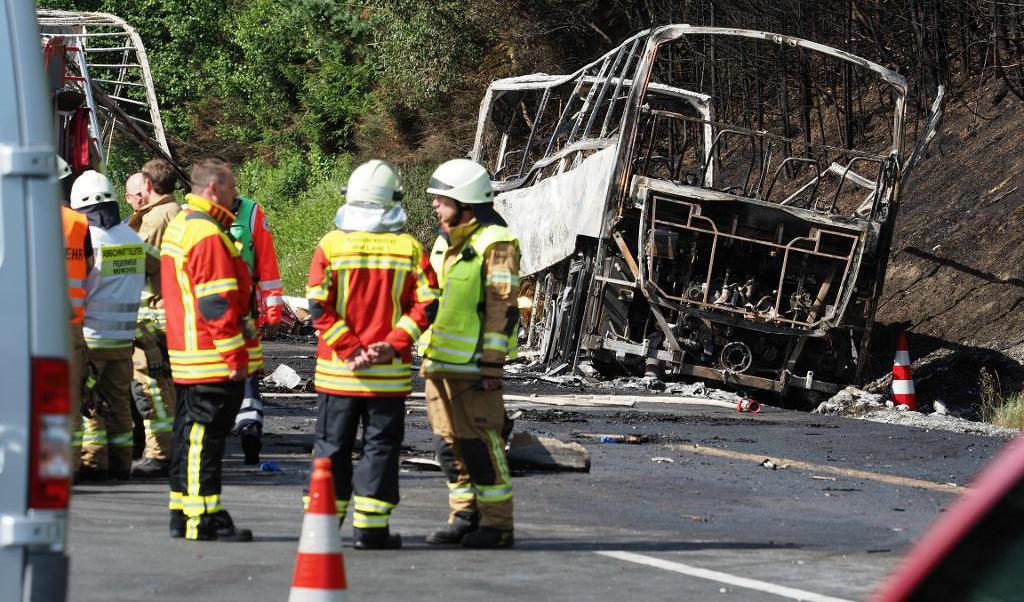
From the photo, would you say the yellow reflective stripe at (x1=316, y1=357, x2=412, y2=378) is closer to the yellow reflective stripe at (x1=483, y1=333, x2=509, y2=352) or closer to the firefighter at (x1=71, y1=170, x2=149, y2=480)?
the yellow reflective stripe at (x1=483, y1=333, x2=509, y2=352)

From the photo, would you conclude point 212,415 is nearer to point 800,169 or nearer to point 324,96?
point 800,169

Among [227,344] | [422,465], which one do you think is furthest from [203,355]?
[422,465]

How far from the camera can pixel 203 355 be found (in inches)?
270

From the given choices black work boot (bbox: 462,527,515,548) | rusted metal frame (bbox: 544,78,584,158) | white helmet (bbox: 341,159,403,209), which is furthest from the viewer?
rusted metal frame (bbox: 544,78,584,158)

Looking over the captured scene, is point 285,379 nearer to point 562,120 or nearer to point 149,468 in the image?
point 149,468

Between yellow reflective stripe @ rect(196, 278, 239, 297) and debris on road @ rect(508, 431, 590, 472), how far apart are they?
10.5 feet

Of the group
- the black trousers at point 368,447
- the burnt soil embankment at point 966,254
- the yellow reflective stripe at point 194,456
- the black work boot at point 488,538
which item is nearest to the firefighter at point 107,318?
the yellow reflective stripe at point 194,456

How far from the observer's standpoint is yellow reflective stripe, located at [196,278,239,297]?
6.82 m

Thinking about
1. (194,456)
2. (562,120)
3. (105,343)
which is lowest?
(194,456)

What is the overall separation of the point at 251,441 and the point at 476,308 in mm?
2647

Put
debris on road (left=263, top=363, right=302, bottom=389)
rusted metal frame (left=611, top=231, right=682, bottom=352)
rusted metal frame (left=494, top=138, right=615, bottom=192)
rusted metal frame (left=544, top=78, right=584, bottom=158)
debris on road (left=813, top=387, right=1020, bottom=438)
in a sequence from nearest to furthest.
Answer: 1. debris on road (left=813, top=387, right=1020, bottom=438)
2. debris on road (left=263, top=363, right=302, bottom=389)
3. rusted metal frame (left=611, top=231, right=682, bottom=352)
4. rusted metal frame (left=494, top=138, right=615, bottom=192)
5. rusted metal frame (left=544, top=78, right=584, bottom=158)

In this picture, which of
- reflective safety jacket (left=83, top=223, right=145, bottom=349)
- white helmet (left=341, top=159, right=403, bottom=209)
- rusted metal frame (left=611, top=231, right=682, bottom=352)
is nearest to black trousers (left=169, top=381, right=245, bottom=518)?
white helmet (left=341, top=159, right=403, bottom=209)

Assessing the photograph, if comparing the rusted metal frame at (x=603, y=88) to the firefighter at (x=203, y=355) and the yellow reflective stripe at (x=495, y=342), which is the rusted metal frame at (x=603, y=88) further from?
the firefighter at (x=203, y=355)

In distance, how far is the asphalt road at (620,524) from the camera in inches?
242
